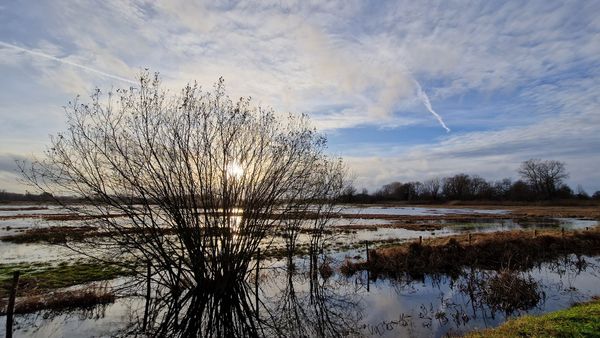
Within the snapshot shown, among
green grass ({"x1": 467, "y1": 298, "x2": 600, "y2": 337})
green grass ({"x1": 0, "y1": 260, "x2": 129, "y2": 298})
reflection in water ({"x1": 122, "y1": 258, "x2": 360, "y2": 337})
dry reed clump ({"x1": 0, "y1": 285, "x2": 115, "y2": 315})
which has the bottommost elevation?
reflection in water ({"x1": 122, "y1": 258, "x2": 360, "y2": 337})

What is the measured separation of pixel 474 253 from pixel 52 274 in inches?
929

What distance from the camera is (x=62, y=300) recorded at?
601 inches

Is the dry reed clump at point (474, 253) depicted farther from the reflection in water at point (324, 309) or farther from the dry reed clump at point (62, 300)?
the dry reed clump at point (62, 300)

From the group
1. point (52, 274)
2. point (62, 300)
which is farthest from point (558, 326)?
point (52, 274)

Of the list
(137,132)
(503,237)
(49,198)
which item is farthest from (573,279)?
(49,198)

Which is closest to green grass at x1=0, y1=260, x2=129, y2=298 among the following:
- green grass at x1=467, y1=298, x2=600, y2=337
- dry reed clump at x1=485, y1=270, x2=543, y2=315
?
dry reed clump at x1=485, y1=270, x2=543, y2=315

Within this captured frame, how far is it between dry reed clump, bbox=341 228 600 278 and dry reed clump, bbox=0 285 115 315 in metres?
11.8

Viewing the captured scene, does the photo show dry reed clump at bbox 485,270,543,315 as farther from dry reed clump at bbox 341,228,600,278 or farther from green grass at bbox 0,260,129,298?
green grass at bbox 0,260,129,298

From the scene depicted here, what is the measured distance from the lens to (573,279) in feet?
63.0

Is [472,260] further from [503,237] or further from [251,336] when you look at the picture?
[251,336]

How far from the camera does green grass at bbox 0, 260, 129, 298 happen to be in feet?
58.1

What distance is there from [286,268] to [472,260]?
36.8 feet

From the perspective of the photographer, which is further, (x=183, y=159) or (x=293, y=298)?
(x=293, y=298)

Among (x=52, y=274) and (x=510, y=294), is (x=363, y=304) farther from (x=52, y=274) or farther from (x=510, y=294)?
(x=52, y=274)
